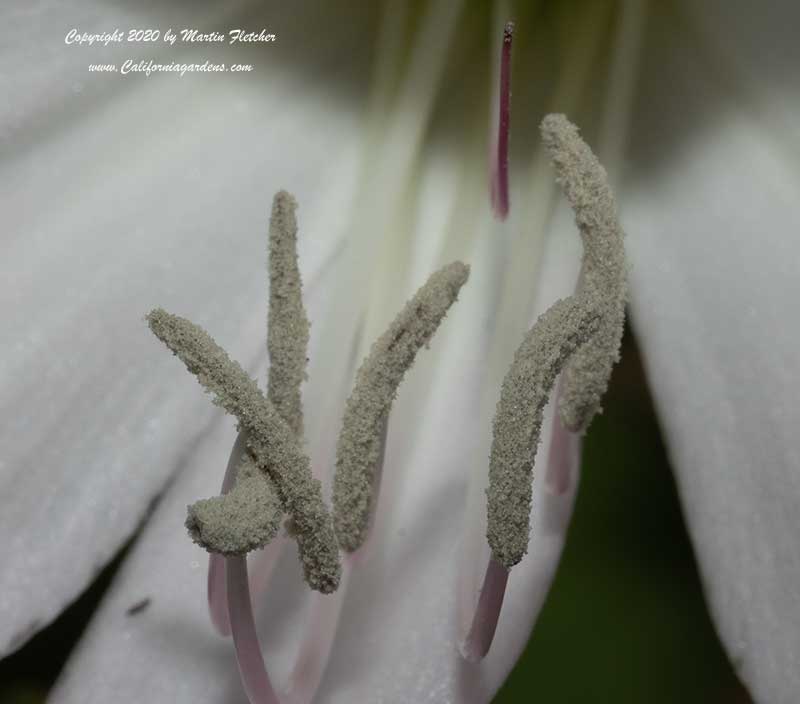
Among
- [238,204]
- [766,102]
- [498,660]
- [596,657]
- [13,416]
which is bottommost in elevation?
[596,657]

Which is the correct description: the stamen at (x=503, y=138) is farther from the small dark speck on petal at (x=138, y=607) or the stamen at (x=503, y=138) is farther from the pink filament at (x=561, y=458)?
the small dark speck on petal at (x=138, y=607)

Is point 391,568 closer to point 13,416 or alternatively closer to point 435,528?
point 435,528

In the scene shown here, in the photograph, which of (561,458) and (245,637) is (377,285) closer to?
(561,458)

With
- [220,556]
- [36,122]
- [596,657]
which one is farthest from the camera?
[596,657]

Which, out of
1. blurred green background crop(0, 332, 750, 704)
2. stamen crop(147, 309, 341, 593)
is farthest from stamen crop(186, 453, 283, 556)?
blurred green background crop(0, 332, 750, 704)

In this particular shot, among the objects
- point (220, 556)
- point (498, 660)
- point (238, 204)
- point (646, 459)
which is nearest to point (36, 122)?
point (238, 204)

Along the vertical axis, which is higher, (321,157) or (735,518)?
(321,157)
